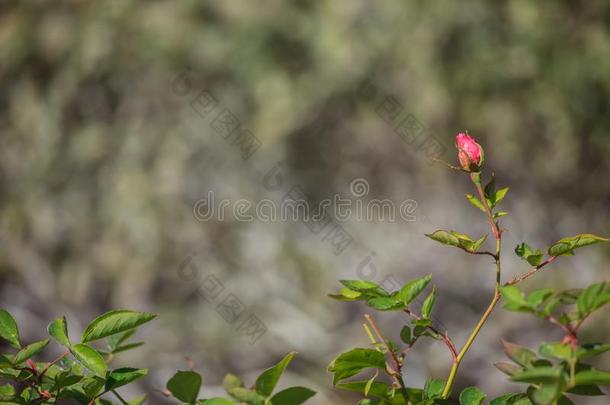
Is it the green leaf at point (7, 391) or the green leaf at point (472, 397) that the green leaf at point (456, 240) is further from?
the green leaf at point (7, 391)

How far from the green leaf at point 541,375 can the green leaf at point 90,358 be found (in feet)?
1.27

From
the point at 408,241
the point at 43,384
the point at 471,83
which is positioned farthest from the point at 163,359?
the point at 43,384

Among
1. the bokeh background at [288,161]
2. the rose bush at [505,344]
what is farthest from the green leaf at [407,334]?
the bokeh background at [288,161]

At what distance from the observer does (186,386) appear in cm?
78

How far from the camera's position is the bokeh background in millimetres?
3176

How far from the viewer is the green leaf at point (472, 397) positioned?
30.1 inches

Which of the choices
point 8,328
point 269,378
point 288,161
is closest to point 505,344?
point 269,378

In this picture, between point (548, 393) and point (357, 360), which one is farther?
point (357, 360)

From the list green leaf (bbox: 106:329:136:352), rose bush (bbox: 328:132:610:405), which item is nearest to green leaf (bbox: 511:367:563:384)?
rose bush (bbox: 328:132:610:405)

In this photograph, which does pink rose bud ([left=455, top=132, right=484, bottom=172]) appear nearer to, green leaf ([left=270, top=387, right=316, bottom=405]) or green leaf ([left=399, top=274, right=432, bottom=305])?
green leaf ([left=399, top=274, right=432, bottom=305])

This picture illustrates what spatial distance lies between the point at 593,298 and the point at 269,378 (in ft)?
1.03

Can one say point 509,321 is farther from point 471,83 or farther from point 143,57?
point 143,57

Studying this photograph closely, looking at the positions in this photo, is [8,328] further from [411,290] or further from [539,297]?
[539,297]

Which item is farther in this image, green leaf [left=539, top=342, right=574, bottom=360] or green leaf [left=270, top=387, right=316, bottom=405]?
green leaf [left=270, top=387, right=316, bottom=405]
